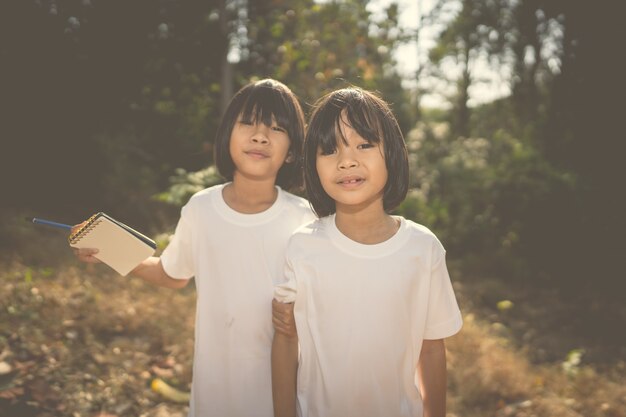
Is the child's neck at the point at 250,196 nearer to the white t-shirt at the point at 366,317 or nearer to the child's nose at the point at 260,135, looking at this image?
the child's nose at the point at 260,135

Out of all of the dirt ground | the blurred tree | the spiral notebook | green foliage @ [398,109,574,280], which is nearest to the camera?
the spiral notebook

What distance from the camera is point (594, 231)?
5.68 metres

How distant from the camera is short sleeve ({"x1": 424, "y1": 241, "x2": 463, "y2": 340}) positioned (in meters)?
1.54

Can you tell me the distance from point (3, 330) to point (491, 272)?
5.24m

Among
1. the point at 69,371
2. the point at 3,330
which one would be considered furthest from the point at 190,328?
the point at 3,330

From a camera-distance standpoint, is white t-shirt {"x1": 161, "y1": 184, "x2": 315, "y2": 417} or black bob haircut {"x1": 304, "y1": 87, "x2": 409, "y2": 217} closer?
black bob haircut {"x1": 304, "y1": 87, "x2": 409, "y2": 217}

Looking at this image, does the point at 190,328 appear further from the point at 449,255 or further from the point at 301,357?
the point at 449,255

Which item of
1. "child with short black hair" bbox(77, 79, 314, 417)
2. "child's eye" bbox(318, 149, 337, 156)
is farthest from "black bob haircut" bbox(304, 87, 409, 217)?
"child with short black hair" bbox(77, 79, 314, 417)

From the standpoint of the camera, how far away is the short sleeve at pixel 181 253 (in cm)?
193

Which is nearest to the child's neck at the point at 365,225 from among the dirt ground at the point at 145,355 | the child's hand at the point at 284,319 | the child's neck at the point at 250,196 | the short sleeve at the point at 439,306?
the short sleeve at the point at 439,306

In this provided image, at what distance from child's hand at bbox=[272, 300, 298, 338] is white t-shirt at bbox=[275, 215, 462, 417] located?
2 centimetres

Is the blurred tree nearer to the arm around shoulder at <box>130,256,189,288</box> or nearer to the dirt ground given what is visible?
the dirt ground

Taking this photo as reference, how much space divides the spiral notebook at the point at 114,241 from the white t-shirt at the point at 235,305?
281 millimetres

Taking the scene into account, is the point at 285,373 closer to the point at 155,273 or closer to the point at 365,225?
the point at 365,225
